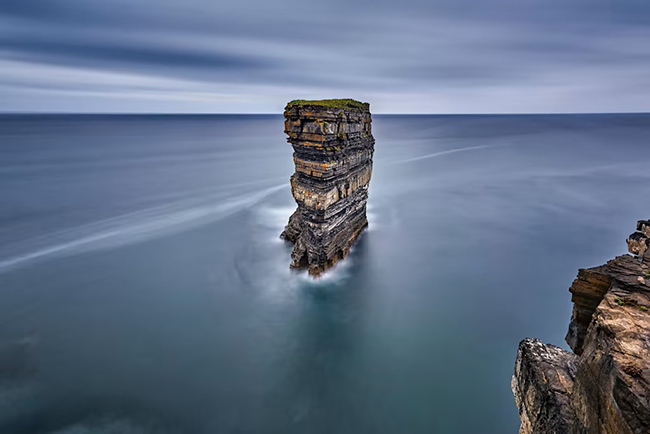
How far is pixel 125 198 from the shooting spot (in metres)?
29.1

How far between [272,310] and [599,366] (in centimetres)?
1164

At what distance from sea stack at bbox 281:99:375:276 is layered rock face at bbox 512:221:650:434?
9531 millimetres

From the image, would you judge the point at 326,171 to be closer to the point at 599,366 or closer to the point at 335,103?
the point at 335,103

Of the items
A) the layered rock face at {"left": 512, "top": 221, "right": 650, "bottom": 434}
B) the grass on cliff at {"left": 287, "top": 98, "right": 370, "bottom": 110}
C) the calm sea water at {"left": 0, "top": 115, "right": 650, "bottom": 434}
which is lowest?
the calm sea water at {"left": 0, "top": 115, "right": 650, "bottom": 434}

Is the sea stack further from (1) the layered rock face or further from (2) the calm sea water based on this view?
(1) the layered rock face

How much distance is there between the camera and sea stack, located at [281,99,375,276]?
12.5 m

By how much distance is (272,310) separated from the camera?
13.4 meters

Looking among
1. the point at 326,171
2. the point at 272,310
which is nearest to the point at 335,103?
the point at 326,171

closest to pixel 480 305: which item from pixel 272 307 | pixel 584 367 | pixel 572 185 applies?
pixel 272 307

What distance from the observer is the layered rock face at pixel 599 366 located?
288 centimetres

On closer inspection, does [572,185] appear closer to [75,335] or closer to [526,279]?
[526,279]

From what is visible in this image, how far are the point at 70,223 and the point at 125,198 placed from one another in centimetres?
670

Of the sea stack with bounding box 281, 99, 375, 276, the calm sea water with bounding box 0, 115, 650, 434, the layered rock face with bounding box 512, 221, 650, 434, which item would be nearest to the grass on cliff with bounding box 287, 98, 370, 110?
the sea stack with bounding box 281, 99, 375, 276

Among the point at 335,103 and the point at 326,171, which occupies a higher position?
the point at 335,103
